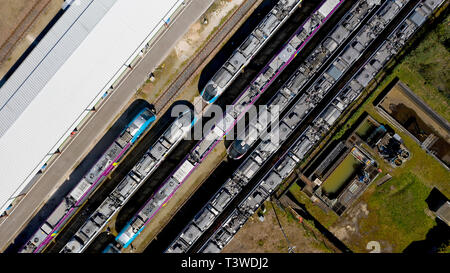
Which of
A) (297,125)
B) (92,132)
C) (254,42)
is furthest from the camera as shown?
(92,132)

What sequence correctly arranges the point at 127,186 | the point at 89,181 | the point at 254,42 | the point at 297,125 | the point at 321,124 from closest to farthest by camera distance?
the point at 254,42 < the point at 321,124 < the point at 297,125 < the point at 127,186 < the point at 89,181

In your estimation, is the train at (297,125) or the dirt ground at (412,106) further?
the dirt ground at (412,106)

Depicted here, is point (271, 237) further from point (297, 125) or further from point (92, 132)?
point (92, 132)

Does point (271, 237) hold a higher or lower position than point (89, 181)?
higher

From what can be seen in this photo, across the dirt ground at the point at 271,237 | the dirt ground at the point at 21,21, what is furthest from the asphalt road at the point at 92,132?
the dirt ground at the point at 271,237

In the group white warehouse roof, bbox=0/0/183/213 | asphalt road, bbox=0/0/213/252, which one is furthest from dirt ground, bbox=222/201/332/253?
white warehouse roof, bbox=0/0/183/213

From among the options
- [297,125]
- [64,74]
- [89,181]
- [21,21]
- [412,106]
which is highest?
[412,106]

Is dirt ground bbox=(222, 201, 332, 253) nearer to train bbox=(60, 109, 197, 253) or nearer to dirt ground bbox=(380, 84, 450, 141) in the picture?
train bbox=(60, 109, 197, 253)

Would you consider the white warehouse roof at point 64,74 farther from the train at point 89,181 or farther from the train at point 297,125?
the train at point 297,125

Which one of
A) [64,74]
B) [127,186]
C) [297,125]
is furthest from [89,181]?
[297,125]
